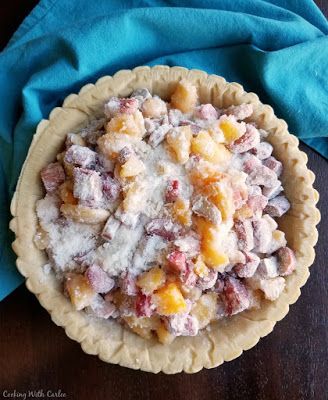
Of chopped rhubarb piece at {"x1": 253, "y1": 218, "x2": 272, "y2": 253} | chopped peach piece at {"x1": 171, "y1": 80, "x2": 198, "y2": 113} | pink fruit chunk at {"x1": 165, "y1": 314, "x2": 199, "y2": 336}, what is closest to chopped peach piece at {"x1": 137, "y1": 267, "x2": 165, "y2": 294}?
pink fruit chunk at {"x1": 165, "y1": 314, "x2": 199, "y2": 336}

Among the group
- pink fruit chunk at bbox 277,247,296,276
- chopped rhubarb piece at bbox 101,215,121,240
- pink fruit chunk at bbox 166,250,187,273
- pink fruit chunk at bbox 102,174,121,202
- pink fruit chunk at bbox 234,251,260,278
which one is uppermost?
pink fruit chunk at bbox 102,174,121,202

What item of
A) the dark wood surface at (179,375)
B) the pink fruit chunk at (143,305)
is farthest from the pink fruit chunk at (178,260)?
the dark wood surface at (179,375)

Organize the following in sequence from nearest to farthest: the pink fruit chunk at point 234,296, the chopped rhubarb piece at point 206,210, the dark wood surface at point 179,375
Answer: the chopped rhubarb piece at point 206,210 < the pink fruit chunk at point 234,296 < the dark wood surface at point 179,375

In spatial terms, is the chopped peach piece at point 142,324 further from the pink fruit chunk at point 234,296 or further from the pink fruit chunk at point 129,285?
the pink fruit chunk at point 234,296

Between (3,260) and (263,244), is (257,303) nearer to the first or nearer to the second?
(263,244)

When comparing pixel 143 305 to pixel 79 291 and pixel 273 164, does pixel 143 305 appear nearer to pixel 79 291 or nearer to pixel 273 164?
pixel 79 291

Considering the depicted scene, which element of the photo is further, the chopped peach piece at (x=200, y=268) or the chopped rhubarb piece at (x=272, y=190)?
the chopped rhubarb piece at (x=272, y=190)

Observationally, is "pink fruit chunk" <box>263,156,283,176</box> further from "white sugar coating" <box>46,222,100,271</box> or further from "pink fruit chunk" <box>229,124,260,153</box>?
"white sugar coating" <box>46,222,100,271</box>
